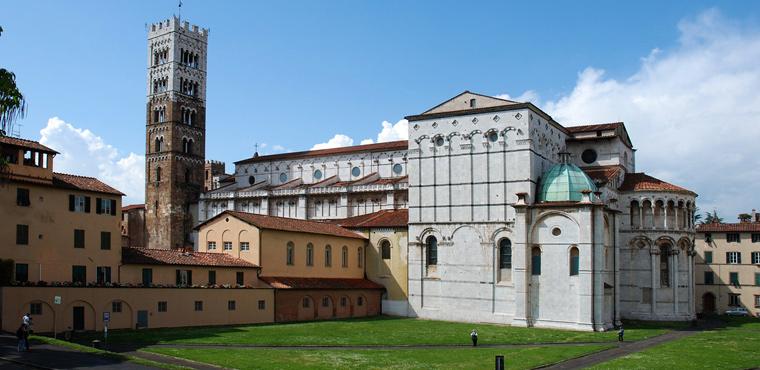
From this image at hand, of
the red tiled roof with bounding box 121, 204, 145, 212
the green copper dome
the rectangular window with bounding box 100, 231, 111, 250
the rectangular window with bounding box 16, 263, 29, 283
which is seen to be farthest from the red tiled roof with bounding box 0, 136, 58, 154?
the red tiled roof with bounding box 121, 204, 145, 212

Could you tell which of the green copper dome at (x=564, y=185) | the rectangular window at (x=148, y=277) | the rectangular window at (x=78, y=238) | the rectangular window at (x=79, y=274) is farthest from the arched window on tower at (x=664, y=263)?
the rectangular window at (x=78, y=238)

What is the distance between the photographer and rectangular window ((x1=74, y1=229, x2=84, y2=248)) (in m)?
49.2

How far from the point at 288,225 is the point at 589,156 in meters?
29.6

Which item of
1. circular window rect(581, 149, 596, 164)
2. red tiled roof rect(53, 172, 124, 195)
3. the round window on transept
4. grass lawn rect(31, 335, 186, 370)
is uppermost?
the round window on transept

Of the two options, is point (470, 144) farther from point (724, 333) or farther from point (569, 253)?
point (724, 333)

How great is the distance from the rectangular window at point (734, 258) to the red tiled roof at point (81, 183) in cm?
6429

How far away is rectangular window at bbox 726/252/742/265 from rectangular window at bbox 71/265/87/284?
66.5m

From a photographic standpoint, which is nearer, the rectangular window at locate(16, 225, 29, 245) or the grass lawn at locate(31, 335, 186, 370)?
the grass lawn at locate(31, 335, 186, 370)

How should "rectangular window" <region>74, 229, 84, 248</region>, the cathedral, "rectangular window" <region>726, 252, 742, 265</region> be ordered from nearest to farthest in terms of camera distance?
"rectangular window" <region>74, 229, 84, 248</region>
the cathedral
"rectangular window" <region>726, 252, 742, 265</region>

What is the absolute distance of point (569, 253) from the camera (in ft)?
198

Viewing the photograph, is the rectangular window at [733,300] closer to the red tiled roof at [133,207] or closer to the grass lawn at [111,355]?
the grass lawn at [111,355]

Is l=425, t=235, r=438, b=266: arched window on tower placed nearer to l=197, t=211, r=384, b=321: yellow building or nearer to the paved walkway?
l=197, t=211, r=384, b=321: yellow building

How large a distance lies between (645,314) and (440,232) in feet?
62.7

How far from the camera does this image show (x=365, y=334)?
5109cm
